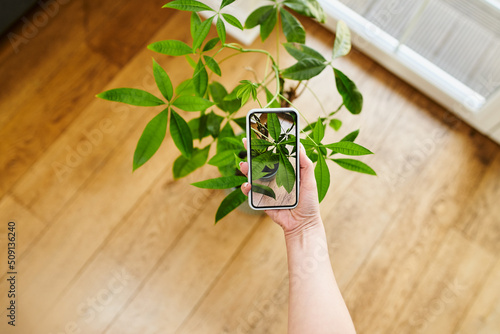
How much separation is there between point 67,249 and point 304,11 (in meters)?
1.05

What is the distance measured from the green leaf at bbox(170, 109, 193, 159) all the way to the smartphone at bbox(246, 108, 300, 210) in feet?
0.46

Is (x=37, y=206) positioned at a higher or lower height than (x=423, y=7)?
lower

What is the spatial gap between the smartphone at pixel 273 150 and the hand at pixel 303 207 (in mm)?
29

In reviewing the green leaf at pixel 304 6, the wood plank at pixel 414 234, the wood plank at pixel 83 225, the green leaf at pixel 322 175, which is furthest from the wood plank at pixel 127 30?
the wood plank at pixel 414 234

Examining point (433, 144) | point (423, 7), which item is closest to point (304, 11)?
point (423, 7)

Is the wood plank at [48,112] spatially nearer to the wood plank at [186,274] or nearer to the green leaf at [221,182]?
the wood plank at [186,274]

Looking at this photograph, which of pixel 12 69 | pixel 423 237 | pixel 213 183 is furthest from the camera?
pixel 12 69

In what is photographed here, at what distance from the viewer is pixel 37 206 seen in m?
1.33

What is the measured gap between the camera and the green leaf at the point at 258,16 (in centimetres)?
88

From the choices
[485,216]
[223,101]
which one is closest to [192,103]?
[223,101]

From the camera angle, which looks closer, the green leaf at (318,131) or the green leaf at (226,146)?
the green leaf at (318,131)

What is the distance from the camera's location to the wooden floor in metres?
1.26

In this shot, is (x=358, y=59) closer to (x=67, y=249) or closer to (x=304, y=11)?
(x=304, y=11)

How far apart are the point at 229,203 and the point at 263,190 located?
0.09 m
